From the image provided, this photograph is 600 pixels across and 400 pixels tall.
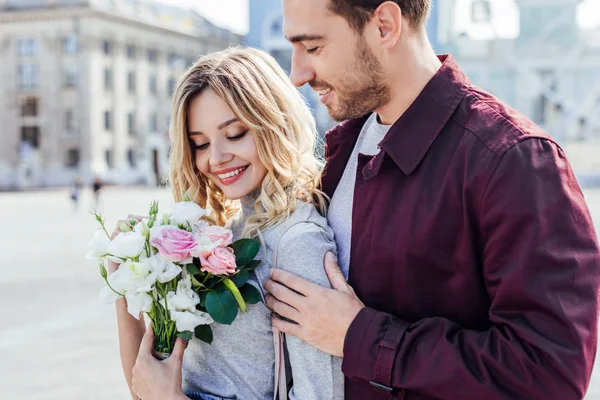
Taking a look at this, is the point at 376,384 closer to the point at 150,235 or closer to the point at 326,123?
the point at 150,235

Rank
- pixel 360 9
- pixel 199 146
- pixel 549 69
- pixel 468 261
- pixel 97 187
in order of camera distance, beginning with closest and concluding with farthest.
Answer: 1. pixel 468 261
2. pixel 360 9
3. pixel 199 146
4. pixel 97 187
5. pixel 549 69

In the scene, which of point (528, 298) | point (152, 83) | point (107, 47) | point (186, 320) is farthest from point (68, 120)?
point (528, 298)

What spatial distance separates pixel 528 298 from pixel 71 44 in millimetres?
51950

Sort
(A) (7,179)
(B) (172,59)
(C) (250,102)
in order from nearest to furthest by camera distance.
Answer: (C) (250,102), (A) (7,179), (B) (172,59)

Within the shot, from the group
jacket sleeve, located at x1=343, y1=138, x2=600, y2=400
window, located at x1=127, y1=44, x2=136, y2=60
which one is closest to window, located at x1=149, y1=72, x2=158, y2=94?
window, located at x1=127, y1=44, x2=136, y2=60

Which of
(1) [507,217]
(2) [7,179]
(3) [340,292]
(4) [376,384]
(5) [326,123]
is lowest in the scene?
(2) [7,179]

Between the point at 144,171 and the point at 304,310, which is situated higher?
the point at 304,310

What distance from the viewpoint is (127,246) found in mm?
2039

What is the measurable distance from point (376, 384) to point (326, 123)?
3372 centimetres

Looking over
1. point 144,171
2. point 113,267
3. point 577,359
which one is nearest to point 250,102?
point 113,267

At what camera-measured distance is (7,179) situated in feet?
165

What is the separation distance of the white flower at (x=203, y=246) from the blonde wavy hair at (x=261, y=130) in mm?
204

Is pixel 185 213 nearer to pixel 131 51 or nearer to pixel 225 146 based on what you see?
pixel 225 146

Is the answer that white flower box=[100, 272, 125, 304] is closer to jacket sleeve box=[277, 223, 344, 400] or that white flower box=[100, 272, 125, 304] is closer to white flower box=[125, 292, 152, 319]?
white flower box=[125, 292, 152, 319]
